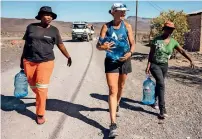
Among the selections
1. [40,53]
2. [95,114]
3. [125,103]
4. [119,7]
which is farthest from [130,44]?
[125,103]

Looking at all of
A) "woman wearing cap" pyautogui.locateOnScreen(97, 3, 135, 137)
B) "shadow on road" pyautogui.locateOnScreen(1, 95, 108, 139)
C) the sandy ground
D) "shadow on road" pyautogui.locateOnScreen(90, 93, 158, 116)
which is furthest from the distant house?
"woman wearing cap" pyautogui.locateOnScreen(97, 3, 135, 137)

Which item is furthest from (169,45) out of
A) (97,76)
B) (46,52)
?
(97,76)

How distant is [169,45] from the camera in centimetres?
650

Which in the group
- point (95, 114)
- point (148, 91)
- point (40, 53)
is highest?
point (40, 53)

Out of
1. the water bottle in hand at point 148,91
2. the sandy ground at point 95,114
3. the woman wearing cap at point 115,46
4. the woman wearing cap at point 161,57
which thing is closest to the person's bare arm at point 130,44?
the woman wearing cap at point 115,46

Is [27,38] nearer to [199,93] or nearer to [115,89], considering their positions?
[115,89]

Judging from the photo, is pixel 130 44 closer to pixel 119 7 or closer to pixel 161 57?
pixel 119 7

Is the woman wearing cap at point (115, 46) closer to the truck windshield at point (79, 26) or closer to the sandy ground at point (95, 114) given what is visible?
the sandy ground at point (95, 114)

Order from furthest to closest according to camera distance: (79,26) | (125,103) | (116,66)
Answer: (79,26) → (125,103) → (116,66)

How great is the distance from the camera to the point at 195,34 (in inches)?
978

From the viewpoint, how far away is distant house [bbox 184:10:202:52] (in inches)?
955

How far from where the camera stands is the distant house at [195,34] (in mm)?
24250

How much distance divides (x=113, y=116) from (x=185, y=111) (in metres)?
2.11

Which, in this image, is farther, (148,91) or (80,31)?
(80,31)
